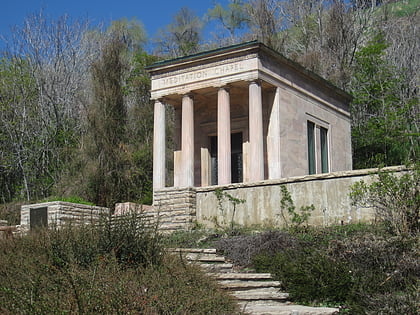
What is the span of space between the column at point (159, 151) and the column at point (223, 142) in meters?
3.15

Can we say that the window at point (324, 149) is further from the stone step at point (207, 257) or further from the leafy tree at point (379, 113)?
the stone step at point (207, 257)

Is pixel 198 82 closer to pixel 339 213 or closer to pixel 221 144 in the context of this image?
pixel 221 144

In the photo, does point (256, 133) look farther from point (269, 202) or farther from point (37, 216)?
point (37, 216)

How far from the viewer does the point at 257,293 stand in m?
10.2

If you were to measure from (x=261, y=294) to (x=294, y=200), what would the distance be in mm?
6897

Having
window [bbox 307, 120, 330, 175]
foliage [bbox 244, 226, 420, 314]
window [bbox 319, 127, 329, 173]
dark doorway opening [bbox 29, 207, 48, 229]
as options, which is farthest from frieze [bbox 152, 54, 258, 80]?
foliage [bbox 244, 226, 420, 314]

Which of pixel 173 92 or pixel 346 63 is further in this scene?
pixel 346 63

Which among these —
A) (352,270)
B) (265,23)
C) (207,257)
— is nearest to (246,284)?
(352,270)

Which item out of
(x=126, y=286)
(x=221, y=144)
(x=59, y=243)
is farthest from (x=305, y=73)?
(x=126, y=286)

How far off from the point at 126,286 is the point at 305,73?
18967 mm

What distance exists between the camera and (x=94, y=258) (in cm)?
986

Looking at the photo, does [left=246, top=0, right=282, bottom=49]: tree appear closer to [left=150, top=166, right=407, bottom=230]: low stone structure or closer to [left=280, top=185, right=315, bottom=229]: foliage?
[left=150, top=166, right=407, bottom=230]: low stone structure

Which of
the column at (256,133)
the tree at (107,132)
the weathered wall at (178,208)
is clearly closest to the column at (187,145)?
the column at (256,133)

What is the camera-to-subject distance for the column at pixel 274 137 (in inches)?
931
